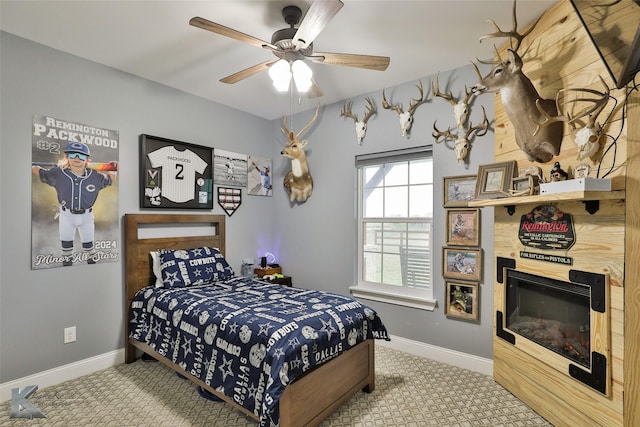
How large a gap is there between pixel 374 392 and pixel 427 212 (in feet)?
5.45

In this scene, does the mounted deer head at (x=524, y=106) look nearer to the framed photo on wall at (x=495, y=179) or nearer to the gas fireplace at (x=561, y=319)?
the framed photo on wall at (x=495, y=179)

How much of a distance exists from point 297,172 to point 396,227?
4.33 ft

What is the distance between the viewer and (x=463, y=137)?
8.92 ft

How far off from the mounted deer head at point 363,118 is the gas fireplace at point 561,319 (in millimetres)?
1804

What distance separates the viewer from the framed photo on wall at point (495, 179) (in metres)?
2.26

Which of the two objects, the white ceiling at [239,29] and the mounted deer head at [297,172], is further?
the mounted deer head at [297,172]

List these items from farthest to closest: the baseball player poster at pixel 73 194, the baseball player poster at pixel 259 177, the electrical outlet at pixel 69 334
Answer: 1. the baseball player poster at pixel 259 177
2. the electrical outlet at pixel 69 334
3. the baseball player poster at pixel 73 194

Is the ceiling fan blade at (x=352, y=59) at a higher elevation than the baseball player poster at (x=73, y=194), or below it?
higher

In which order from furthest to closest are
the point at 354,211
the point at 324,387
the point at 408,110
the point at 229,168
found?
the point at 229,168
the point at 354,211
the point at 408,110
the point at 324,387

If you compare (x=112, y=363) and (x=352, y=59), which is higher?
(x=352, y=59)

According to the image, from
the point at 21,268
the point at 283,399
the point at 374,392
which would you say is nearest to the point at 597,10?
the point at 283,399

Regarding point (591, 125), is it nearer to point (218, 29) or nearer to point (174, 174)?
point (218, 29)

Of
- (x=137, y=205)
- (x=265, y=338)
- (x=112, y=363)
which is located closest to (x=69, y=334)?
(x=112, y=363)

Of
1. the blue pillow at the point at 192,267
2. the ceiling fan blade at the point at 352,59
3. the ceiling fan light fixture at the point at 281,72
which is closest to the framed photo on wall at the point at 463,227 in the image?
the ceiling fan blade at the point at 352,59
